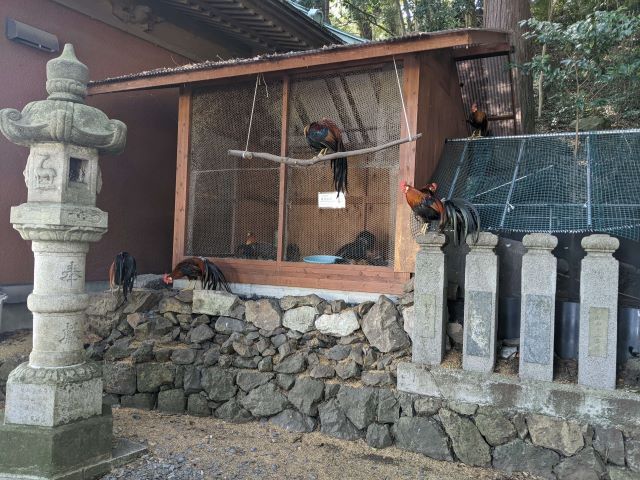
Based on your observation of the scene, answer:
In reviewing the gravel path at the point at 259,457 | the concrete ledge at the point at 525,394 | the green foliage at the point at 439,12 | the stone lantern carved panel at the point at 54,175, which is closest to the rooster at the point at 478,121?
the concrete ledge at the point at 525,394

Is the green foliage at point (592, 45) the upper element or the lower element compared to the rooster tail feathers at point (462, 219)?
upper

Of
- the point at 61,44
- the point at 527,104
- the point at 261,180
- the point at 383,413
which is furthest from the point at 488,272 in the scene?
the point at 61,44

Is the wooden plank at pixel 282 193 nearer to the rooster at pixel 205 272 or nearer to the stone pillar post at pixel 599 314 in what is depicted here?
the rooster at pixel 205 272

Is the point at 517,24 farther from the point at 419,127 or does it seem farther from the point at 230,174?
the point at 230,174

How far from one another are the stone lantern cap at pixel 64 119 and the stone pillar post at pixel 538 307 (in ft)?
10.8

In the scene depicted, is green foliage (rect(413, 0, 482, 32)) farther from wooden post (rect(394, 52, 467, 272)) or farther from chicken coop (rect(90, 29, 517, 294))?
wooden post (rect(394, 52, 467, 272))

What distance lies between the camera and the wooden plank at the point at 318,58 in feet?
13.1

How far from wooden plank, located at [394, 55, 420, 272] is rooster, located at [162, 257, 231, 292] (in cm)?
197

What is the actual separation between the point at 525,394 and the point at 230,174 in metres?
3.89

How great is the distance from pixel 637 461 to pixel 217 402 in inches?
139

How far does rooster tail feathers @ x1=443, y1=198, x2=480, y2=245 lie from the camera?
402 centimetres

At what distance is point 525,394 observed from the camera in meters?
3.71

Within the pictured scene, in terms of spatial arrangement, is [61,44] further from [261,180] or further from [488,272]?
[488,272]

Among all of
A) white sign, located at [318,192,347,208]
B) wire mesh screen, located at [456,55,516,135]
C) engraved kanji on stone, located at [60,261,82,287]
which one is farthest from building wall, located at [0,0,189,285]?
wire mesh screen, located at [456,55,516,135]
